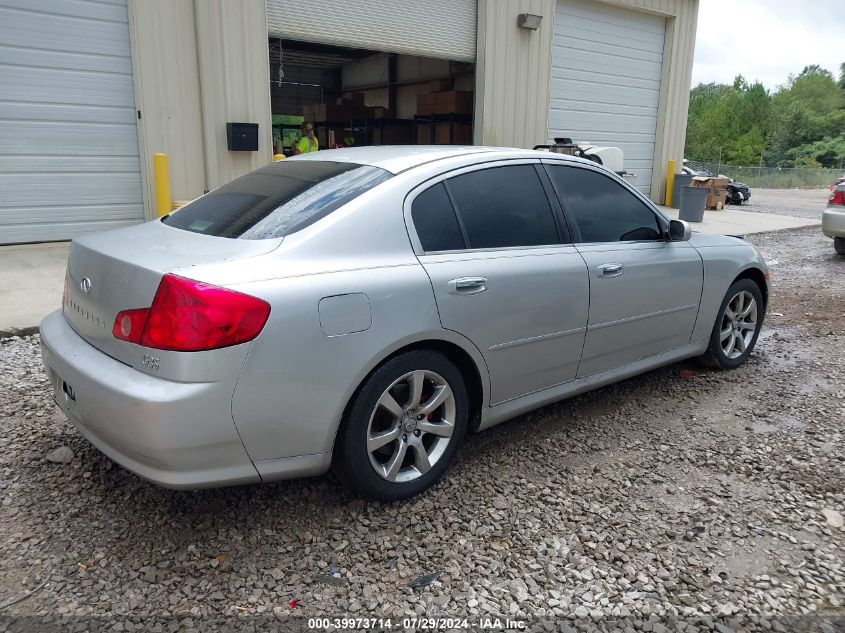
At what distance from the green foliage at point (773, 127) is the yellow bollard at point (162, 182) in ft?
180

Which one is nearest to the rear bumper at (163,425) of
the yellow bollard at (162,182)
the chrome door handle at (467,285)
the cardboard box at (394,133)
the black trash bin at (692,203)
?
the chrome door handle at (467,285)

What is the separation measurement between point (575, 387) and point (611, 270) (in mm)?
694

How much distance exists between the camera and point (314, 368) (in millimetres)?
2682

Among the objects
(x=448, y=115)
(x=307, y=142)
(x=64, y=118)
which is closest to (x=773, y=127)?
(x=448, y=115)

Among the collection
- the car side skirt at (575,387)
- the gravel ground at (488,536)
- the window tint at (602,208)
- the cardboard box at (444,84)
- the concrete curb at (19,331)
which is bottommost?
the gravel ground at (488,536)

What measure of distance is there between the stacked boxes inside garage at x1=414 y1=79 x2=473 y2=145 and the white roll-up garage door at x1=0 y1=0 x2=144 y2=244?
6.68m

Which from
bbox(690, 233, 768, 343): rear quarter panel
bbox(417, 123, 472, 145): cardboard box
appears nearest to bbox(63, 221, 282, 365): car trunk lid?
bbox(690, 233, 768, 343): rear quarter panel

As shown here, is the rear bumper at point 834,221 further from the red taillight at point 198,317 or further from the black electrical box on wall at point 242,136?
the red taillight at point 198,317

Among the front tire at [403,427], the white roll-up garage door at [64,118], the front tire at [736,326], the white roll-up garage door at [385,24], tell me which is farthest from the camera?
the white roll-up garage door at [385,24]

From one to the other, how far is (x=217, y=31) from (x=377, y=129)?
8.14 meters

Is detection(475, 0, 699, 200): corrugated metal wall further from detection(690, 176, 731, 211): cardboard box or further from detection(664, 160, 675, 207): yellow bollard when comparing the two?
detection(690, 176, 731, 211): cardboard box

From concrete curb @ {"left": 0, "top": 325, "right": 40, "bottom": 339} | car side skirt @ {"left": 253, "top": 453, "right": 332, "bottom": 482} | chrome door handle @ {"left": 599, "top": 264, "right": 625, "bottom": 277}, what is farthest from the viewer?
concrete curb @ {"left": 0, "top": 325, "right": 40, "bottom": 339}

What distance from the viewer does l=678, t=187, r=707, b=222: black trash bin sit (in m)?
13.5

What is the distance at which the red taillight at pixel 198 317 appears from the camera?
2.51 metres
